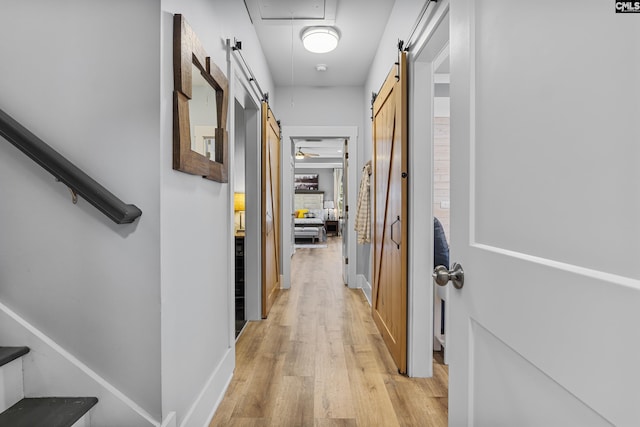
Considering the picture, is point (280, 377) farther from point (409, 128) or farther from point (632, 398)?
point (632, 398)

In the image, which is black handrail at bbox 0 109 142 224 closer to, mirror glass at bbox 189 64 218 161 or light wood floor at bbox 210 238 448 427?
mirror glass at bbox 189 64 218 161

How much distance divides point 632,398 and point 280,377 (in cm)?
205

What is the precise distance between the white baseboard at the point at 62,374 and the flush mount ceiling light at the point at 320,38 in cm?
295

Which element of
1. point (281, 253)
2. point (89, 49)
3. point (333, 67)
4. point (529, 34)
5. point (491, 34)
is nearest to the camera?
point (529, 34)

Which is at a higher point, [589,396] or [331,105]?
[331,105]

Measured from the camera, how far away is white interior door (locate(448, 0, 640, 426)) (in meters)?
0.50

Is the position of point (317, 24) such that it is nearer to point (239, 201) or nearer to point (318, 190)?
point (239, 201)

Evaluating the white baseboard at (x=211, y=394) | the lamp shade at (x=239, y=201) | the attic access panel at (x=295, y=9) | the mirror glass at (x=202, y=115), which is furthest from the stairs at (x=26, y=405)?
the attic access panel at (x=295, y=9)

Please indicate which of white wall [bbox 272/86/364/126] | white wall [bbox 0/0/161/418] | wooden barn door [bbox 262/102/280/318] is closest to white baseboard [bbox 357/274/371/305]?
wooden barn door [bbox 262/102/280/318]

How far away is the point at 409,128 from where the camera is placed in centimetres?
224

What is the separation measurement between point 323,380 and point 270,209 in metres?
2.11

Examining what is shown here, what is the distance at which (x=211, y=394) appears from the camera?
182 centimetres

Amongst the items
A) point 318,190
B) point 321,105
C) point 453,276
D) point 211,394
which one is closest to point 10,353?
point 211,394

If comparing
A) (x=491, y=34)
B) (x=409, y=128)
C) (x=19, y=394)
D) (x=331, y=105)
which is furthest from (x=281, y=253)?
(x=491, y=34)
